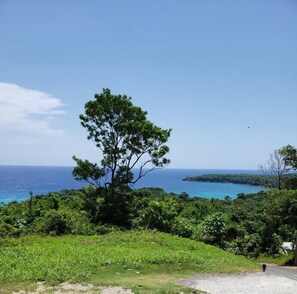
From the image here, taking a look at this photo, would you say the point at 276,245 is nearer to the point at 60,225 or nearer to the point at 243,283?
the point at 60,225

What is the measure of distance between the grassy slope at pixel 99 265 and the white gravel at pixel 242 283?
1.88 feet

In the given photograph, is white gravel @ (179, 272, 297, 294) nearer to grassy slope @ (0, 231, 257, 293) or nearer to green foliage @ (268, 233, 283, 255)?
grassy slope @ (0, 231, 257, 293)

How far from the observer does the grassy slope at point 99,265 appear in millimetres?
8148

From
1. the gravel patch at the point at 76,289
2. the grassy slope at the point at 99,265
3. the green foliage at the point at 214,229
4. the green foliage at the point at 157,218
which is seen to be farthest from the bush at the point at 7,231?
the green foliage at the point at 214,229

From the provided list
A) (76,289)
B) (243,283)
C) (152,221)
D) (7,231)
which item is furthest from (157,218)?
(76,289)

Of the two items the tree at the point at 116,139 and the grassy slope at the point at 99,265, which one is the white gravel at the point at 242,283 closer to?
the grassy slope at the point at 99,265

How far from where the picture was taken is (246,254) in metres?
23.2

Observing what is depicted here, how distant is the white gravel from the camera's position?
8273 millimetres

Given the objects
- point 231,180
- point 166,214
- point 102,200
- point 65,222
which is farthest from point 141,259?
point 231,180

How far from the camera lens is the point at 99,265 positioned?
9633 mm

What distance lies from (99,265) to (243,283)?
12.3ft

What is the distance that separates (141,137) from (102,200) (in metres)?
4.52

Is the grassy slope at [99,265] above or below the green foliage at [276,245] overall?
above

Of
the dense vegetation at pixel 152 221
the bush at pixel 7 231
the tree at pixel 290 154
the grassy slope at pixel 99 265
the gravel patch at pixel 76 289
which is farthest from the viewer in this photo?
the tree at pixel 290 154
